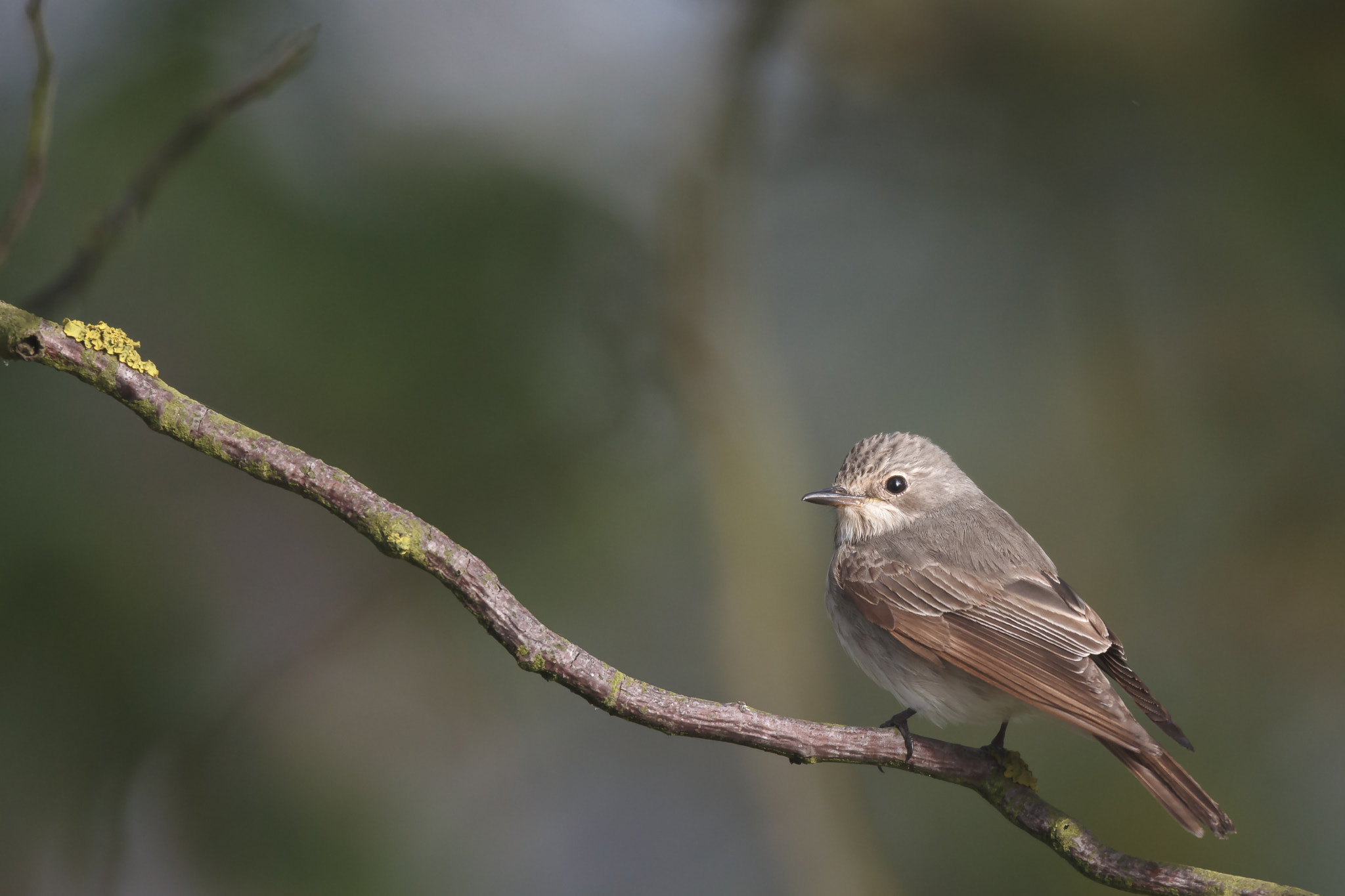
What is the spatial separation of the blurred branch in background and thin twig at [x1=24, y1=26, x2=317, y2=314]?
9.82ft

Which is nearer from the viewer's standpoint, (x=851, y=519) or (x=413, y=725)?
(x=851, y=519)

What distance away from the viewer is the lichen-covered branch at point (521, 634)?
1486mm

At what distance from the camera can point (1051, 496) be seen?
487cm

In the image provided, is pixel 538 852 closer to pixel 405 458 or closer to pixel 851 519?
pixel 405 458

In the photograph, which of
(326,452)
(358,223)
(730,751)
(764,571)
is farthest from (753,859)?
(358,223)

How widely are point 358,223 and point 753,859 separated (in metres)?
3.70

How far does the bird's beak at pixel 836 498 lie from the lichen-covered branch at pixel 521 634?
123 cm

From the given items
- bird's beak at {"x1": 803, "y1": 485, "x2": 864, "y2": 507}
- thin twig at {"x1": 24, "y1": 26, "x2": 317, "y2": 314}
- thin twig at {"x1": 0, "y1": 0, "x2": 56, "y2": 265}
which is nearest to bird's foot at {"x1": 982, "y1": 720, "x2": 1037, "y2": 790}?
bird's beak at {"x1": 803, "y1": 485, "x2": 864, "y2": 507}

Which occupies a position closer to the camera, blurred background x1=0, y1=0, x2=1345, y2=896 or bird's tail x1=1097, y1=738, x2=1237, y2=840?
bird's tail x1=1097, y1=738, x2=1237, y2=840

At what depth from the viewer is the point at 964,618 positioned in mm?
2814

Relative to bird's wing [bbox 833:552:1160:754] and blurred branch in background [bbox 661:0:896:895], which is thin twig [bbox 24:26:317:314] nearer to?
bird's wing [bbox 833:552:1160:754]

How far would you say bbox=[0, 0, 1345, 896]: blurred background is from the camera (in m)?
4.06

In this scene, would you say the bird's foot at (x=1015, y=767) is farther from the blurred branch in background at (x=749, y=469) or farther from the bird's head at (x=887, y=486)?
the blurred branch in background at (x=749, y=469)

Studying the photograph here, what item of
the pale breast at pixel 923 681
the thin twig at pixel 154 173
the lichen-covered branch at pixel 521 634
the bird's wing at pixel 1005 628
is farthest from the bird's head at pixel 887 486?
the thin twig at pixel 154 173
